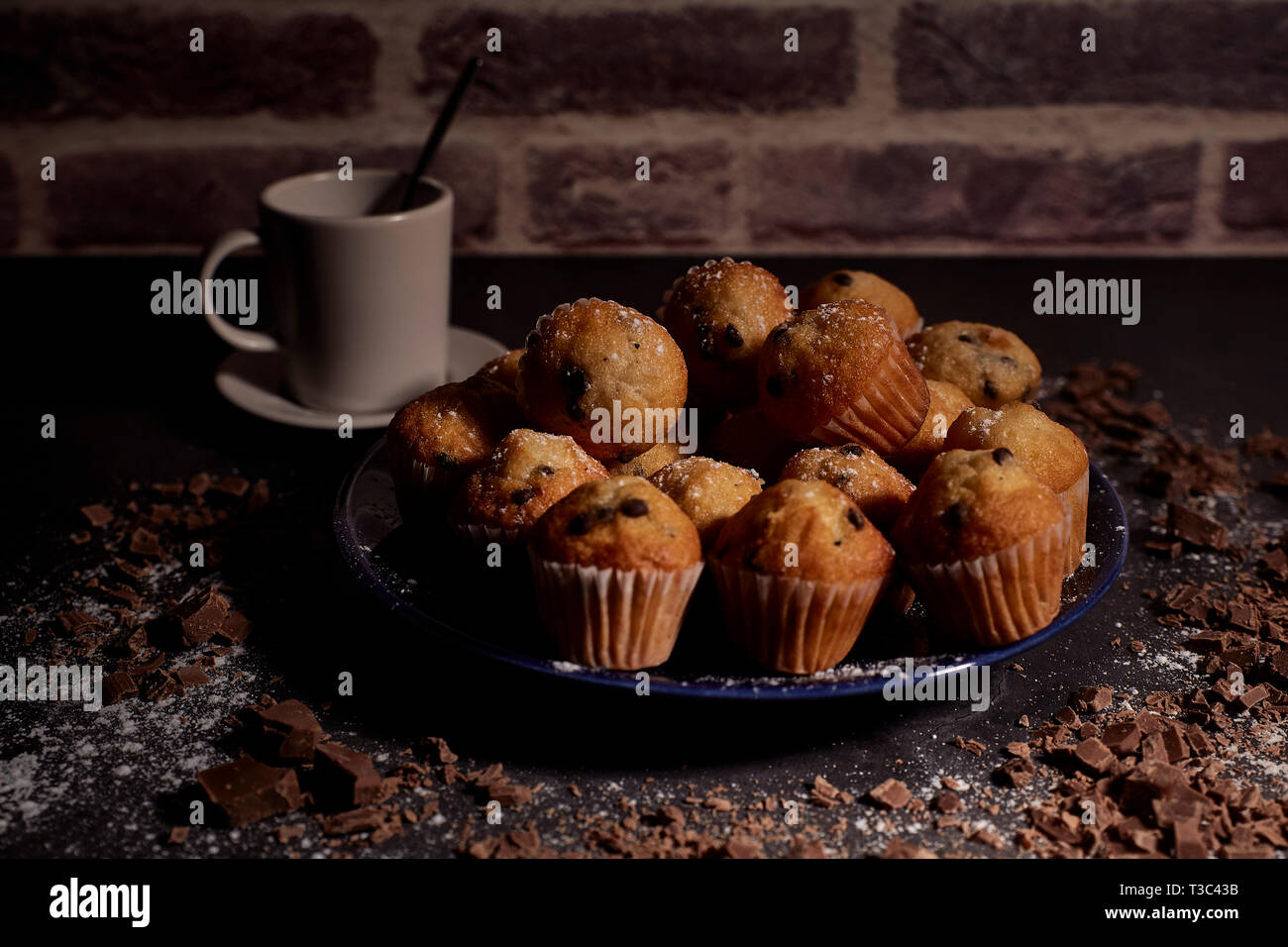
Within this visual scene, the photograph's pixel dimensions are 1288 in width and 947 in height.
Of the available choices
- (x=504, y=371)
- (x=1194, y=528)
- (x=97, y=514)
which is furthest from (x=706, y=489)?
(x=97, y=514)

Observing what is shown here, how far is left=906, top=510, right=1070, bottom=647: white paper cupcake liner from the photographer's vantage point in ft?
3.26

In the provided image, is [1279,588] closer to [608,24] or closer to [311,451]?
[311,451]

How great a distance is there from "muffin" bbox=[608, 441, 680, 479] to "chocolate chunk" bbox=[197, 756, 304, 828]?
1.29ft

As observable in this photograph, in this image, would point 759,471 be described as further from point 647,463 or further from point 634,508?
point 634,508

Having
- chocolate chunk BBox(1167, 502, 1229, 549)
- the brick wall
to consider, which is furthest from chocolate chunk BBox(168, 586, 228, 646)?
the brick wall

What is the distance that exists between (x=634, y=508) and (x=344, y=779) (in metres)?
0.30

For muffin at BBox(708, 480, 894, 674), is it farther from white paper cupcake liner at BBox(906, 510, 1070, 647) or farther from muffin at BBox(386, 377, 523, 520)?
muffin at BBox(386, 377, 523, 520)

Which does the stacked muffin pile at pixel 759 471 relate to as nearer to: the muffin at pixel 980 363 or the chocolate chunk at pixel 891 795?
the muffin at pixel 980 363

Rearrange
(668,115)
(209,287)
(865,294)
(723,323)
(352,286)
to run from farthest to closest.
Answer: (668,115) → (209,287) → (352,286) → (865,294) → (723,323)

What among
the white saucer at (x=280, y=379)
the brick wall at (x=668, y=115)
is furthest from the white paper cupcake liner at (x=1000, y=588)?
the brick wall at (x=668, y=115)

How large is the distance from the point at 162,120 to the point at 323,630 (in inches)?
47.4

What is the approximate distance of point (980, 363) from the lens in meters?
1.28

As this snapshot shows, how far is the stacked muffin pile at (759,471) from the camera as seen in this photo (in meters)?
0.99

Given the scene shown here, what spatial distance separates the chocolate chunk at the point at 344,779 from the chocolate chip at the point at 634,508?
0.28 metres
